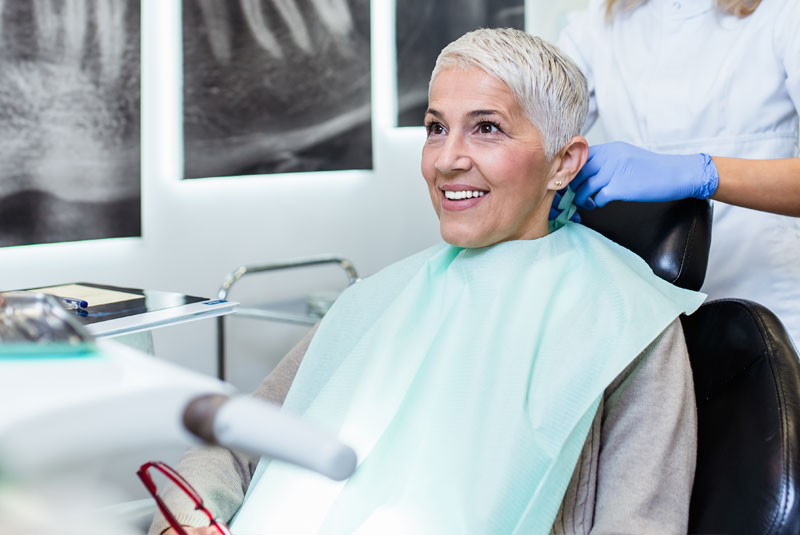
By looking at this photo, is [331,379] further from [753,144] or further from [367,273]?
[367,273]

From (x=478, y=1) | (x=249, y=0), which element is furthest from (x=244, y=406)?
(x=478, y=1)

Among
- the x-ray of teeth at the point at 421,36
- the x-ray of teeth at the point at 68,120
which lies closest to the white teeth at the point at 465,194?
the x-ray of teeth at the point at 68,120

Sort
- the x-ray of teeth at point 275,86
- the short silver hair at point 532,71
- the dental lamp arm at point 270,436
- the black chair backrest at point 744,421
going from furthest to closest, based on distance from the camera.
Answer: the x-ray of teeth at point 275,86 < the short silver hair at point 532,71 < the black chair backrest at point 744,421 < the dental lamp arm at point 270,436

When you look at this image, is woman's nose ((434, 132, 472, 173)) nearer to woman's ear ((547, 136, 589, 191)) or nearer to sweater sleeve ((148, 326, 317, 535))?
woman's ear ((547, 136, 589, 191))

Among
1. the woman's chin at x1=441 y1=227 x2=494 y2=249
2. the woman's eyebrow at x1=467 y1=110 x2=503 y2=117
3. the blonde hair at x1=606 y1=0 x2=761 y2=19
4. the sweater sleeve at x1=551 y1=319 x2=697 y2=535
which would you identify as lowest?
the sweater sleeve at x1=551 y1=319 x2=697 y2=535

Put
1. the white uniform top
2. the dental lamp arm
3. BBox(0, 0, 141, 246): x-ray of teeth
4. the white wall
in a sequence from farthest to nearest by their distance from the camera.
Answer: the white wall
BBox(0, 0, 141, 246): x-ray of teeth
the white uniform top
the dental lamp arm

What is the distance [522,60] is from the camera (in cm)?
133

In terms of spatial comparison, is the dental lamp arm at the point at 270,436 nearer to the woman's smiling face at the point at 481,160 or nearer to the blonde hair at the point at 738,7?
the woman's smiling face at the point at 481,160

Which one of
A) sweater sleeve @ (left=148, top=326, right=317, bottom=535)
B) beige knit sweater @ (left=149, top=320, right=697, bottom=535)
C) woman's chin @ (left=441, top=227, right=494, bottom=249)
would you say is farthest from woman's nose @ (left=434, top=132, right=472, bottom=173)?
sweater sleeve @ (left=148, top=326, right=317, bottom=535)

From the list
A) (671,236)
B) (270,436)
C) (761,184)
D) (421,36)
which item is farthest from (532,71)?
(421,36)

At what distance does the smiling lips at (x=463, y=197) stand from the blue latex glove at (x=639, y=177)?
220mm

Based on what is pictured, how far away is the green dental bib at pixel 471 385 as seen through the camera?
1097 millimetres

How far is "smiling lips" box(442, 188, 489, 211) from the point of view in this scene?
Result: 1397 millimetres

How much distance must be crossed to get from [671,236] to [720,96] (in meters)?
0.43
